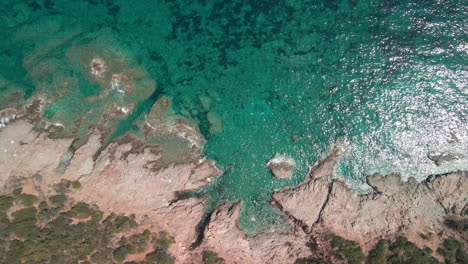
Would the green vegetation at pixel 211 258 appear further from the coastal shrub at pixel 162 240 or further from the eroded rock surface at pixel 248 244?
the coastal shrub at pixel 162 240

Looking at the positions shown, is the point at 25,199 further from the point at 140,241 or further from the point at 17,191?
the point at 140,241

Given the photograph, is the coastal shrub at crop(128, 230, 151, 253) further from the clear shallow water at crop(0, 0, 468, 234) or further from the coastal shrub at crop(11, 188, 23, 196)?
the coastal shrub at crop(11, 188, 23, 196)

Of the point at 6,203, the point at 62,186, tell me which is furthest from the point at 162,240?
the point at 6,203

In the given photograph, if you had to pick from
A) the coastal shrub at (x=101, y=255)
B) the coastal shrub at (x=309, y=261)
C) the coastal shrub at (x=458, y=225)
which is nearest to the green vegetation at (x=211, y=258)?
the coastal shrub at (x=309, y=261)

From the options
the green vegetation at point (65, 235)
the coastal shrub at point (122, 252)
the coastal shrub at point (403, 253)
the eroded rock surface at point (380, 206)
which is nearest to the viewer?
the green vegetation at point (65, 235)

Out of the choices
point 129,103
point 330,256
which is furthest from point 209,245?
point 129,103

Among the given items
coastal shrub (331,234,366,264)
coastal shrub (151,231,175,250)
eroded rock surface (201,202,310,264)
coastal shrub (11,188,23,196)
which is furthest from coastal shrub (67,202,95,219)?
coastal shrub (331,234,366,264)

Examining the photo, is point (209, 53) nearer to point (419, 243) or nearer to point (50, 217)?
point (50, 217)
